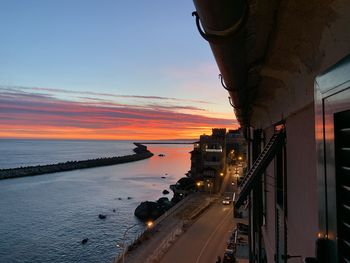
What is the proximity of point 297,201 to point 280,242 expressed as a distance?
267 centimetres

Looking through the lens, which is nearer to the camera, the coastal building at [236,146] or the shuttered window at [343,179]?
the shuttered window at [343,179]

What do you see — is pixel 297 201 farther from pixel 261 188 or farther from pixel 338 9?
pixel 261 188

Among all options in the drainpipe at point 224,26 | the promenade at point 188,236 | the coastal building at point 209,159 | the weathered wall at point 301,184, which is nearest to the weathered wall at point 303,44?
the weathered wall at point 301,184

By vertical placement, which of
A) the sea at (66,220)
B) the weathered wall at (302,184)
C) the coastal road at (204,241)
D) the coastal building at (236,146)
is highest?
the coastal building at (236,146)

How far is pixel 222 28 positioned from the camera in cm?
270

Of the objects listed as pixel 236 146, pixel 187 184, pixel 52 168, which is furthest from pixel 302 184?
pixel 52 168

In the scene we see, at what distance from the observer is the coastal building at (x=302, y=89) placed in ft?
5.63

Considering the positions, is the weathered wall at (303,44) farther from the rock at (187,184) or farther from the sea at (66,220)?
the rock at (187,184)

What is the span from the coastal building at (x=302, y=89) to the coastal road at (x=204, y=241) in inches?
752

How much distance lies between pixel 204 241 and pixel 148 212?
2353 centimetres

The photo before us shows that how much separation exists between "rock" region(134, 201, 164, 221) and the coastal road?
43.2 ft

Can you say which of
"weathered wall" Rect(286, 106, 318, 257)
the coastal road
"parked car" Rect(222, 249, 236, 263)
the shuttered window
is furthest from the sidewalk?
the shuttered window

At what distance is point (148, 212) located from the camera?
51.7 meters

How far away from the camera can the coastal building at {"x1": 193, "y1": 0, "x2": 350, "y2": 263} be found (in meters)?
1.72
